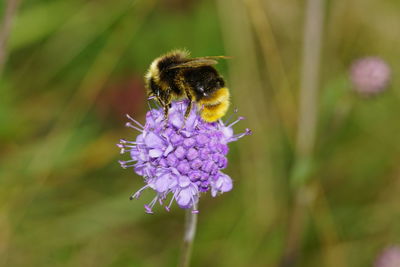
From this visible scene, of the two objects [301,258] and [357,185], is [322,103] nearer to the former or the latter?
[357,185]

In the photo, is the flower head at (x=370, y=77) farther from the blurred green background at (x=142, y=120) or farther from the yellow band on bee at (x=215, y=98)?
the yellow band on bee at (x=215, y=98)

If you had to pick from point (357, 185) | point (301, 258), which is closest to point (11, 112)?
point (301, 258)

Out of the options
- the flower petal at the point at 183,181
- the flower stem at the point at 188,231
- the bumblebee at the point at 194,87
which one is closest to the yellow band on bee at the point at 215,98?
the bumblebee at the point at 194,87

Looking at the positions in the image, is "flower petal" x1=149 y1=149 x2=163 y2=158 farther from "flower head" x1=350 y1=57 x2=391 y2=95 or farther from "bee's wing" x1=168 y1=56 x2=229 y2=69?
"flower head" x1=350 y1=57 x2=391 y2=95

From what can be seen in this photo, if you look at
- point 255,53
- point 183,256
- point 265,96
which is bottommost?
point 183,256

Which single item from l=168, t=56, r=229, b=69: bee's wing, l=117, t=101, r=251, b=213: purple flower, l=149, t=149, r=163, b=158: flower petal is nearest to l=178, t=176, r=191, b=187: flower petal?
l=117, t=101, r=251, b=213: purple flower

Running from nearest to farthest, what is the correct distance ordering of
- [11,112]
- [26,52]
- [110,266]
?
[110,266], [11,112], [26,52]
